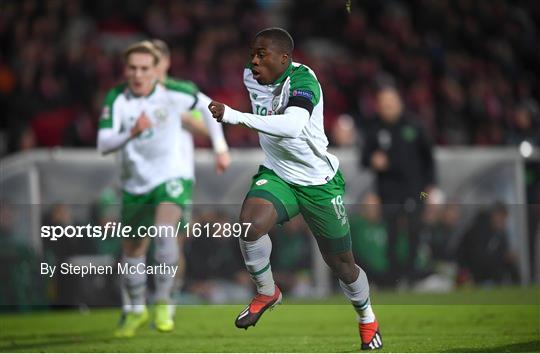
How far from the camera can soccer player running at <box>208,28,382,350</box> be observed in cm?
773

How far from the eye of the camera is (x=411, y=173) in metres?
13.6

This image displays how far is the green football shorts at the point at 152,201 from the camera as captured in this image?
1009 cm

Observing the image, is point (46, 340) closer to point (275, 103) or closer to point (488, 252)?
point (275, 103)

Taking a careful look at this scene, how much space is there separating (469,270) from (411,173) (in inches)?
47.9

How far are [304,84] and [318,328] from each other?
121 inches

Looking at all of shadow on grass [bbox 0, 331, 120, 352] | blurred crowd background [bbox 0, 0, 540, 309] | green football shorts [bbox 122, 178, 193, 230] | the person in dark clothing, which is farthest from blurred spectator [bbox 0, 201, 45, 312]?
the person in dark clothing

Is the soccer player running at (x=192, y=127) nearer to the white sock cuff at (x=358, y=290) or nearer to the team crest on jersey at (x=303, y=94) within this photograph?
→ the white sock cuff at (x=358, y=290)

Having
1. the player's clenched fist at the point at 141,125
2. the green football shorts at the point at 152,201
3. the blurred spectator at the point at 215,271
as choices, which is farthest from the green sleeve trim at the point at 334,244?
the blurred spectator at the point at 215,271

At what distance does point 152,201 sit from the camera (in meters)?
10.3

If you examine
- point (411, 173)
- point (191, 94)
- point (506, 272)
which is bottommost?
point (506, 272)

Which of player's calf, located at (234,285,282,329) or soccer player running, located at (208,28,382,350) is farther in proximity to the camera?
player's calf, located at (234,285,282,329)

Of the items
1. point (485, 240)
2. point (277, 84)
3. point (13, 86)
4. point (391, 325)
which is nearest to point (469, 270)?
point (485, 240)

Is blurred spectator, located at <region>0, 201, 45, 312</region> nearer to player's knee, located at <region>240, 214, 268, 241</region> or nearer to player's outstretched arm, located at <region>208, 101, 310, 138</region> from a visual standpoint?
player's knee, located at <region>240, 214, 268, 241</region>

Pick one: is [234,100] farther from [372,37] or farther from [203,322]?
[203,322]
